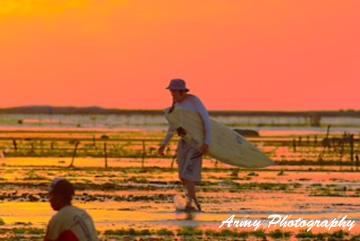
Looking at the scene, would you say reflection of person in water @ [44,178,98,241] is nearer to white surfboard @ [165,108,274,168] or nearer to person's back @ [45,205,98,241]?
person's back @ [45,205,98,241]

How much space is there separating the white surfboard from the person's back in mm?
9131

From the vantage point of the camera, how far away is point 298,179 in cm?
3067

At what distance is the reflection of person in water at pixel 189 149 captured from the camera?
20844 mm

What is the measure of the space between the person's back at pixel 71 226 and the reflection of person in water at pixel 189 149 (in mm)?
8868

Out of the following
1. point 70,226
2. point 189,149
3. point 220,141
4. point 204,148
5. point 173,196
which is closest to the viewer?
point 70,226

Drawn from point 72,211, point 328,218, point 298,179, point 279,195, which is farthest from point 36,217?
point 298,179

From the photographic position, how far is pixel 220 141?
23469 mm

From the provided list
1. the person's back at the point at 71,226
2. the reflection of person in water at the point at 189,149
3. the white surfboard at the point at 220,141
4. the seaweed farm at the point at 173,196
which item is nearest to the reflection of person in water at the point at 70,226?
the person's back at the point at 71,226

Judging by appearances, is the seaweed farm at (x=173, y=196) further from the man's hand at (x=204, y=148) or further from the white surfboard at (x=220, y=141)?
the man's hand at (x=204, y=148)

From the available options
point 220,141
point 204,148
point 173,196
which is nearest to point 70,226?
point 204,148

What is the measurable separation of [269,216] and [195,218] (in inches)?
45.4

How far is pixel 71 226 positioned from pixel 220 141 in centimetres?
1175

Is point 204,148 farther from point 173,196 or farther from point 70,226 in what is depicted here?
point 70,226

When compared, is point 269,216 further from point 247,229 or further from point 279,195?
point 279,195
